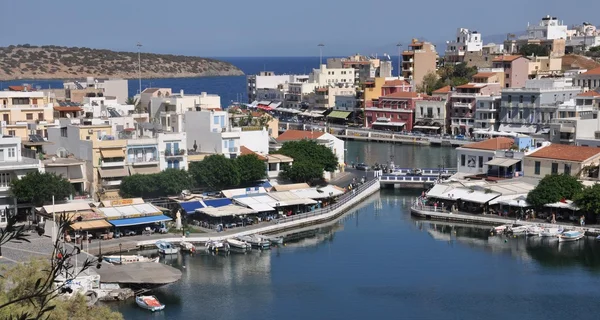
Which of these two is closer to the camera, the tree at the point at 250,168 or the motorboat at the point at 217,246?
the motorboat at the point at 217,246

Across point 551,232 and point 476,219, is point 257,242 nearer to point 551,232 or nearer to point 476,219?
point 476,219

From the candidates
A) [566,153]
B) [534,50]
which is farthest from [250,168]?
[534,50]

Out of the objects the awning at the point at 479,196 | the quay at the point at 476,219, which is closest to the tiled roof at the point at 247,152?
the quay at the point at 476,219

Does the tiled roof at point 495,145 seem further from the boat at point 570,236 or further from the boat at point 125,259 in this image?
the boat at point 125,259

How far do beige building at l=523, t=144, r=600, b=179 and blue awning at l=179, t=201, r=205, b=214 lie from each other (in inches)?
566

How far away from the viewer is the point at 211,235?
3128 centimetres

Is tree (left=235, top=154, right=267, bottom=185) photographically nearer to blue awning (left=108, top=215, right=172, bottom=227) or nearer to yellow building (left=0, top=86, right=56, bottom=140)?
blue awning (left=108, top=215, right=172, bottom=227)

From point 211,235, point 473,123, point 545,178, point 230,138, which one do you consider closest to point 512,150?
point 545,178

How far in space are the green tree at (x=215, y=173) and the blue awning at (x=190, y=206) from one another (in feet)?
9.18

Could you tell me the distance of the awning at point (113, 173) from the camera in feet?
116

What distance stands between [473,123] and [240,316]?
43.3m

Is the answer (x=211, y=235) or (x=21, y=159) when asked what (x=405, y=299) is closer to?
(x=211, y=235)

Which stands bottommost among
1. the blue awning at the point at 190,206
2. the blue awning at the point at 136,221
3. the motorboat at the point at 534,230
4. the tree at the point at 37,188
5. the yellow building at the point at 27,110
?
the motorboat at the point at 534,230

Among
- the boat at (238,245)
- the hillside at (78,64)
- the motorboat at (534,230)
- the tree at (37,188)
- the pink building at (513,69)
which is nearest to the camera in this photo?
the boat at (238,245)
